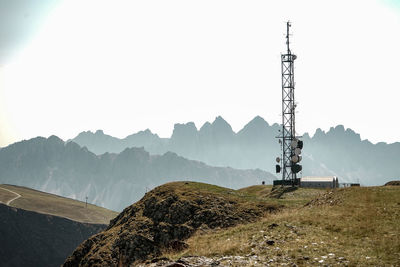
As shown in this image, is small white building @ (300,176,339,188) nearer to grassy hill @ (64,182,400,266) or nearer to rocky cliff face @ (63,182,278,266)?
grassy hill @ (64,182,400,266)

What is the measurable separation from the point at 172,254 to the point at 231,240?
4.02m

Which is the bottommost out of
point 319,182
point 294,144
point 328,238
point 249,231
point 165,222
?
point 165,222

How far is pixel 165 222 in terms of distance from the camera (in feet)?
149

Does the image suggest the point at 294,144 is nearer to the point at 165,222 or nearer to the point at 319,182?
the point at 319,182

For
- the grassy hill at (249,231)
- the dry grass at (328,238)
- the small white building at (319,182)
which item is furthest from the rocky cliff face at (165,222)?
the small white building at (319,182)

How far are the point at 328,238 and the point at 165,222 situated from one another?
25.1 metres

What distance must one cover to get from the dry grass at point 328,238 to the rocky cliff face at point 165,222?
1146 centimetres

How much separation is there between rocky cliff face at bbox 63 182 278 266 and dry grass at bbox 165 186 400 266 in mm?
11457

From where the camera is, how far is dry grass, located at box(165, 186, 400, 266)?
65.6 feet

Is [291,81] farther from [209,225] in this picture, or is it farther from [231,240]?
[231,240]

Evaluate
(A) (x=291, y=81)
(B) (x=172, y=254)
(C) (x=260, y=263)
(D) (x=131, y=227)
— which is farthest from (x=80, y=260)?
(A) (x=291, y=81)

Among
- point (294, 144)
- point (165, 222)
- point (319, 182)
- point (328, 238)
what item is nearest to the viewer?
point (328, 238)

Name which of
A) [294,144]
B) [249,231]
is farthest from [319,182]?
[249,231]

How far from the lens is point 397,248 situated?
2048 centimetres
